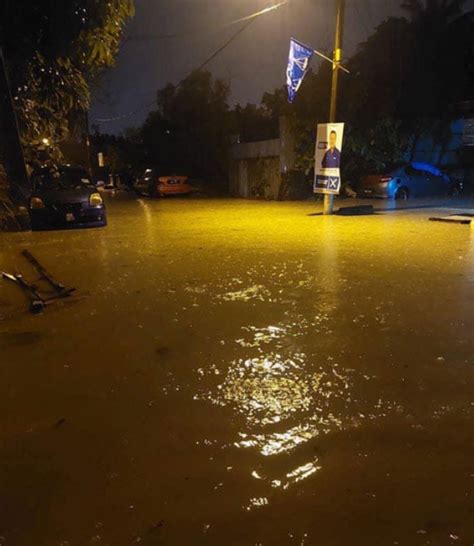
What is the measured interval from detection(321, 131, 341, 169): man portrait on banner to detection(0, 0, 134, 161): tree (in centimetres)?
698

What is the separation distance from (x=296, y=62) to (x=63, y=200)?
25.1ft

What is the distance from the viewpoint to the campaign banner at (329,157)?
1480cm

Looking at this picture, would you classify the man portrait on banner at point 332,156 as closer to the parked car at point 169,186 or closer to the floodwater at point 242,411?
the floodwater at point 242,411

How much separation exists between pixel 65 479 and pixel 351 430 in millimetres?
1777

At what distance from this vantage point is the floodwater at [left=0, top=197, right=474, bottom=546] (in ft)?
7.86

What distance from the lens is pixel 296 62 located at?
1390cm

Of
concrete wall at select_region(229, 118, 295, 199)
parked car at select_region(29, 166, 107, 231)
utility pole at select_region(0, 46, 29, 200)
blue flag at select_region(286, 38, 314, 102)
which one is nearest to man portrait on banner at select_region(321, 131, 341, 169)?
blue flag at select_region(286, 38, 314, 102)

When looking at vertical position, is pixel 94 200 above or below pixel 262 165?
below

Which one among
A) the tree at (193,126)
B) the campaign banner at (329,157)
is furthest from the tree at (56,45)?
the tree at (193,126)

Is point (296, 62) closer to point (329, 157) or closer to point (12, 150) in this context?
point (329, 157)

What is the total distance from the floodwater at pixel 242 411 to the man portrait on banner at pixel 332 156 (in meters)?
8.24

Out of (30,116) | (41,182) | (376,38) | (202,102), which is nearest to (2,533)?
(41,182)

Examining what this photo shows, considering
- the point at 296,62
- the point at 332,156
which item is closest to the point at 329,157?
the point at 332,156

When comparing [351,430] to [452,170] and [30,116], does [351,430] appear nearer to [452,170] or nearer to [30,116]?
[30,116]
